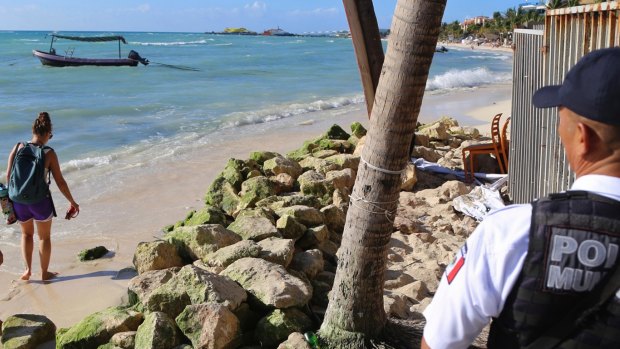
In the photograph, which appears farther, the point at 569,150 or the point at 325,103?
the point at 325,103

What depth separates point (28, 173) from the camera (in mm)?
6035

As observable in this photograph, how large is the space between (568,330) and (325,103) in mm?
19206

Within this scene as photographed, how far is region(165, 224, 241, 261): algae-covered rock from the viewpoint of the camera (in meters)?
5.40

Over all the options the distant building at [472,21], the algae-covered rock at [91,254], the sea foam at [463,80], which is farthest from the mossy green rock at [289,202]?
the distant building at [472,21]

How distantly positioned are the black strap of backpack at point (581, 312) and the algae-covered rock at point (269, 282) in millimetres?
2570

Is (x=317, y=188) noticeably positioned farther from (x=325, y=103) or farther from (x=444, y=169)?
(x=325, y=103)

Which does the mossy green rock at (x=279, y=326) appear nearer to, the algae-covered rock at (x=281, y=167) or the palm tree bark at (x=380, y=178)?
the palm tree bark at (x=380, y=178)

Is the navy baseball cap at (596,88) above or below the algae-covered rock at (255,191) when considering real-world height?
above

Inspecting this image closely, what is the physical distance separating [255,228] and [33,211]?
7.27ft

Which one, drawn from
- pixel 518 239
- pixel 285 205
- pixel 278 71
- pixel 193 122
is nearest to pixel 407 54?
pixel 518 239

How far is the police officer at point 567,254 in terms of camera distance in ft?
5.13

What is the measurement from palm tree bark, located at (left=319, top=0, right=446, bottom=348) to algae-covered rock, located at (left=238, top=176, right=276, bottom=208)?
A: 3518 mm

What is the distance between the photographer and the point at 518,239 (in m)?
1.59

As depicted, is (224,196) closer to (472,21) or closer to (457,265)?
(457,265)
